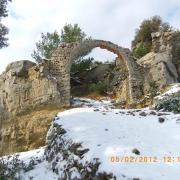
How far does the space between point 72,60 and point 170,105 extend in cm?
780

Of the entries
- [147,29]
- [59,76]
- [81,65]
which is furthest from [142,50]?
[59,76]

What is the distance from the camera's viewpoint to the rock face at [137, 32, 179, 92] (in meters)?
19.8

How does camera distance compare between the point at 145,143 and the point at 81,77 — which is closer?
the point at 145,143

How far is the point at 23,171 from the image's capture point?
32.1ft

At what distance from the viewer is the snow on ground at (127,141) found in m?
7.46

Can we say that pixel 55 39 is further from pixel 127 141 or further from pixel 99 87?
pixel 127 141

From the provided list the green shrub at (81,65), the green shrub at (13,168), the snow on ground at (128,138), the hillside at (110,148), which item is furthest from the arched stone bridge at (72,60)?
the green shrub at (13,168)

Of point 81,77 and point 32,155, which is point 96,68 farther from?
point 32,155

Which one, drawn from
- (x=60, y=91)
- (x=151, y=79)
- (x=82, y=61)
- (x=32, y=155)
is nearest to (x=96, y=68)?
(x=82, y=61)

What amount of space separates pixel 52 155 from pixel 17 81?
310 inches

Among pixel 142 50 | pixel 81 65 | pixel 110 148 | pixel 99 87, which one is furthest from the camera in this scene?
pixel 142 50

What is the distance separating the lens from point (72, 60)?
18688mm
